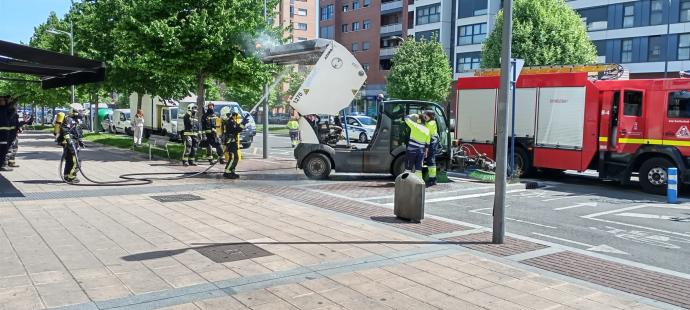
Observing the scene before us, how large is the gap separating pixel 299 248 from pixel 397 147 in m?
7.30

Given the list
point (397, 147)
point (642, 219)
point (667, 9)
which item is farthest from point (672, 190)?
point (667, 9)

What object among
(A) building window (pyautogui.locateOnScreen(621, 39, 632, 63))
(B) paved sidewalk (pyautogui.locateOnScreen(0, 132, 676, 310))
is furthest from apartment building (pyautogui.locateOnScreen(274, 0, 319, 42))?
(B) paved sidewalk (pyautogui.locateOnScreen(0, 132, 676, 310))

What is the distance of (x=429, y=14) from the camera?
57.9 meters

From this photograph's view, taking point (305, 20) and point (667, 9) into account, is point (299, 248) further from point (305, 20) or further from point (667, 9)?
point (305, 20)

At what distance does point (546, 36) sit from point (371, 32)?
122 feet

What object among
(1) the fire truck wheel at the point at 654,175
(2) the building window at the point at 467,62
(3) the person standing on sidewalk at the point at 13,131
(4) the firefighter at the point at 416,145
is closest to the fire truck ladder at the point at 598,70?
(1) the fire truck wheel at the point at 654,175

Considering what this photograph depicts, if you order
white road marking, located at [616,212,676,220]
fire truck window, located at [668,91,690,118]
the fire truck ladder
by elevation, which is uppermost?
the fire truck ladder

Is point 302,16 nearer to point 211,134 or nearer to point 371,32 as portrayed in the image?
point 371,32

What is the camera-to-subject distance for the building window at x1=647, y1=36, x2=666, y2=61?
39938mm

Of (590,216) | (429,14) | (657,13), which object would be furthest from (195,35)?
(429,14)

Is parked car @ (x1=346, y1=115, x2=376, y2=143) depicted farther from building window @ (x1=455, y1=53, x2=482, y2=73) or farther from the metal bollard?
building window @ (x1=455, y1=53, x2=482, y2=73)

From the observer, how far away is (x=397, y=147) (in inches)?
548

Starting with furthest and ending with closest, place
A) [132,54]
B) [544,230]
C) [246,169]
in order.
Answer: [132,54] → [246,169] → [544,230]

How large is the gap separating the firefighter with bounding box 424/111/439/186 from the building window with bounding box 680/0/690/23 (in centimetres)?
3385
